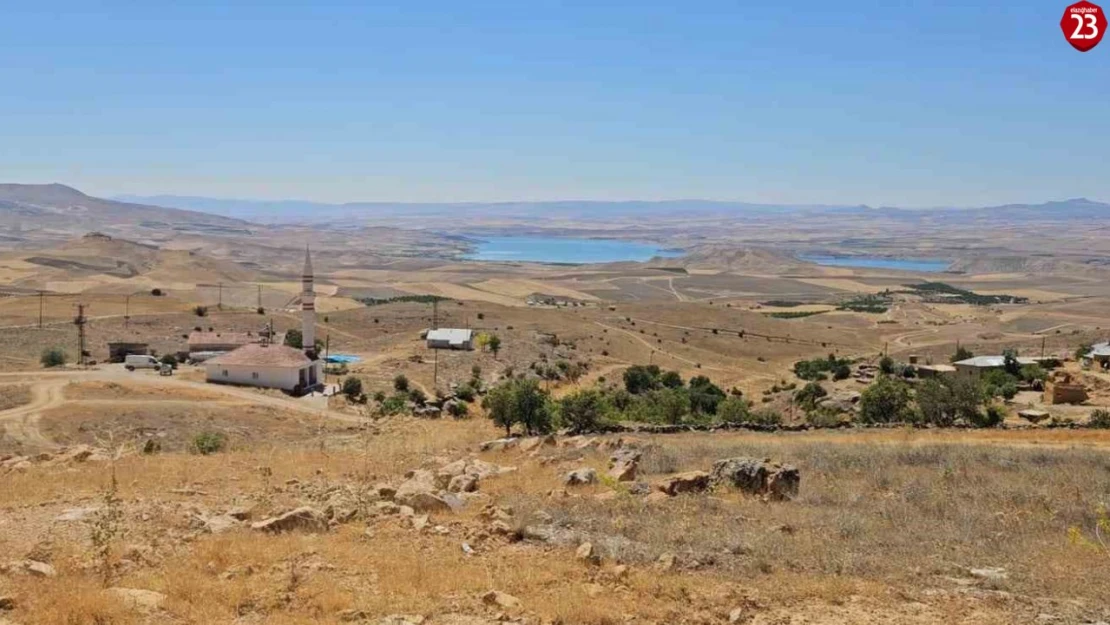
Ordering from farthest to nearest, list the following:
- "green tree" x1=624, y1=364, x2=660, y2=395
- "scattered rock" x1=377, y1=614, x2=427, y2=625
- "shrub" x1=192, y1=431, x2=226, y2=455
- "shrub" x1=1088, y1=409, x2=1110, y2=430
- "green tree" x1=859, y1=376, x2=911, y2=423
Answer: "green tree" x1=624, y1=364, x2=660, y2=395
"green tree" x1=859, y1=376, x2=911, y2=423
"shrub" x1=1088, y1=409, x2=1110, y2=430
"shrub" x1=192, y1=431, x2=226, y2=455
"scattered rock" x1=377, y1=614, x2=427, y2=625

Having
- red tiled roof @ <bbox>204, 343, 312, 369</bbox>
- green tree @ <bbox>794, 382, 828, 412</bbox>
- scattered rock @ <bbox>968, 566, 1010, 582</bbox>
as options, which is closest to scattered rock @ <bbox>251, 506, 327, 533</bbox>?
scattered rock @ <bbox>968, 566, 1010, 582</bbox>

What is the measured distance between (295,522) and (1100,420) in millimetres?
25807

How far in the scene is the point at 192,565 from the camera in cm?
990

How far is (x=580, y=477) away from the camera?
1540 cm

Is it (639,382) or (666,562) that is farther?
(639,382)

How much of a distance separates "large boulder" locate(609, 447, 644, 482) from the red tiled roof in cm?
3276

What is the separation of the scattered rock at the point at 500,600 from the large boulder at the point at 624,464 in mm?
6344

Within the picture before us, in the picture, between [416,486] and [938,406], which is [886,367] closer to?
[938,406]

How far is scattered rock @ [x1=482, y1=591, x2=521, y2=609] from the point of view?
889 cm

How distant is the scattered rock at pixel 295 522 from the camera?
1153cm

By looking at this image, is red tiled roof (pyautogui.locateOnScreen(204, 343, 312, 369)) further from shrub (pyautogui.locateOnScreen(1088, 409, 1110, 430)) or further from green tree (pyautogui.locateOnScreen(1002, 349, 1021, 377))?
green tree (pyautogui.locateOnScreen(1002, 349, 1021, 377))

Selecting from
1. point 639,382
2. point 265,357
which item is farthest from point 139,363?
point 639,382

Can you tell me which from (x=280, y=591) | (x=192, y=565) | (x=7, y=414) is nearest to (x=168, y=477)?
(x=192, y=565)

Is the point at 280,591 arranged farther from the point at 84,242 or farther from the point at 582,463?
the point at 84,242
